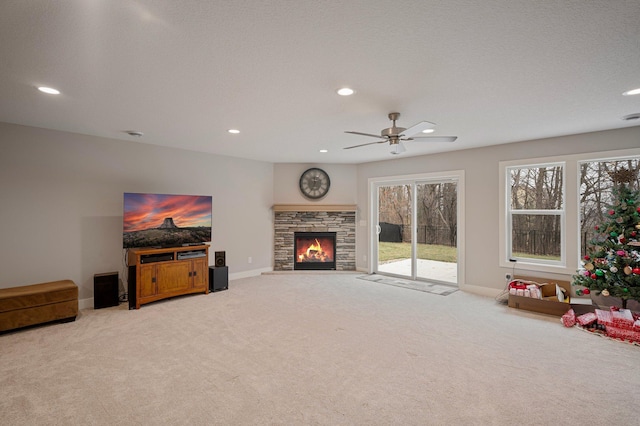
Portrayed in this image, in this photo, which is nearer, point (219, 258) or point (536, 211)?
point (536, 211)

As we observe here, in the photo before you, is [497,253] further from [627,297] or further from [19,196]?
[19,196]

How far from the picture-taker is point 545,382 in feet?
8.03

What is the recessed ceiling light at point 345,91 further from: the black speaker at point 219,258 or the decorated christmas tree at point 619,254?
the black speaker at point 219,258

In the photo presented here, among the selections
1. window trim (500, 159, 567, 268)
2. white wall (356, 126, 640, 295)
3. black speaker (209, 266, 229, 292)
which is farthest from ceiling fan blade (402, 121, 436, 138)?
black speaker (209, 266, 229, 292)

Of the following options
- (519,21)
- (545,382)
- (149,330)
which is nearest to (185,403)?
(149,330)

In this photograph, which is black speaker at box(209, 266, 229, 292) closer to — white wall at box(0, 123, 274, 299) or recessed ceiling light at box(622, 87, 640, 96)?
white wall at box(0, 123, 274, 299)

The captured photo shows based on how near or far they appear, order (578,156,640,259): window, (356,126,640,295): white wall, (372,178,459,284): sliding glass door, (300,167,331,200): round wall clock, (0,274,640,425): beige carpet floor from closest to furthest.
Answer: (0,274,640,425): beige carpet floor < (578,156,640,259): window < (356,126,640,295): white wall < (372,178,459,284): sliding glass door < (300,167,331,200): round wall clock

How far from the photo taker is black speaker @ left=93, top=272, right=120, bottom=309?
4.31 meters

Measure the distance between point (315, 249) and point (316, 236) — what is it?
0.30 m

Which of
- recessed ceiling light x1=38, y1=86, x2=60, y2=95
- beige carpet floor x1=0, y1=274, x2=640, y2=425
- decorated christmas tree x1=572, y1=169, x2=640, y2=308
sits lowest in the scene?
beige carpet floor x1=0, y1=274, x2=640, y2=425

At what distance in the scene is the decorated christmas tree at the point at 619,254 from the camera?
11.6ft

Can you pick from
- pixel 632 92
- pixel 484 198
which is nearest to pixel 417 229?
pixel 484 198

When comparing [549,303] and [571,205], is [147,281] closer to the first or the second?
[549,303]

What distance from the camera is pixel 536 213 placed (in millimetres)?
4734
